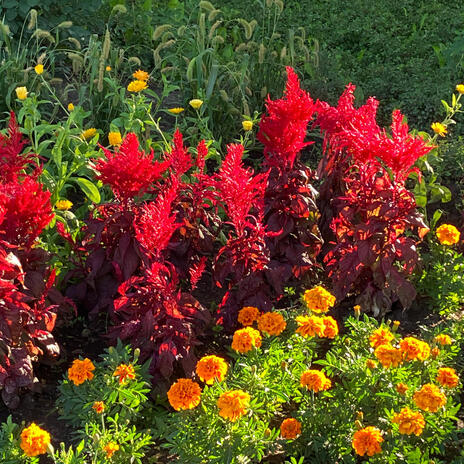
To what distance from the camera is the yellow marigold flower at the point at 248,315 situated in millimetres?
3670

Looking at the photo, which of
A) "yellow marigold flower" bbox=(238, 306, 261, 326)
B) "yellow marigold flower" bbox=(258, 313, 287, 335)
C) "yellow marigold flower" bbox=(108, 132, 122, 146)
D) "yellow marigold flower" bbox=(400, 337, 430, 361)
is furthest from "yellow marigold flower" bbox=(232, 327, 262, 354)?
"yellow marigold flower" bbox=(108, 132, 122, 146)

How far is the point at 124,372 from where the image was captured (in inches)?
128

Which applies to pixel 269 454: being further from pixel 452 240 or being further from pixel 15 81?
pixel 15 81

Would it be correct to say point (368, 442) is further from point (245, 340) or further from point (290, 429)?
→ point (245, 340)

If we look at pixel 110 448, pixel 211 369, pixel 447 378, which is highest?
pixel 447 378

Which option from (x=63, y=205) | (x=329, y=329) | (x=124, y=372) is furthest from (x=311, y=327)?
(x=63, y=205)

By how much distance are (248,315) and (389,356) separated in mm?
741

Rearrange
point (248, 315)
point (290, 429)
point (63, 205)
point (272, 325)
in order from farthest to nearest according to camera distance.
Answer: point (63, 205) < point (248, 315) < point (272, 325) < point (290, 429)

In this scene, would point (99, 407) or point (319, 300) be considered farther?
point (319, 300)

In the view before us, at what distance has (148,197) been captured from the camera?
15.4ft

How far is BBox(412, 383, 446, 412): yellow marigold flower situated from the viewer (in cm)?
300

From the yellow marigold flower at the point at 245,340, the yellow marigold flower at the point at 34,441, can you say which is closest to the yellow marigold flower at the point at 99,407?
the yellow marigold flower at the point at 34,441

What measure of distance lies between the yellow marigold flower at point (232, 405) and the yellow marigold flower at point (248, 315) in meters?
0.71

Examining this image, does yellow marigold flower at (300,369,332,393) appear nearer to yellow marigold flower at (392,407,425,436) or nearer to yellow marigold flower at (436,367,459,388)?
yellow marigold flower at (392,407,425,436)
